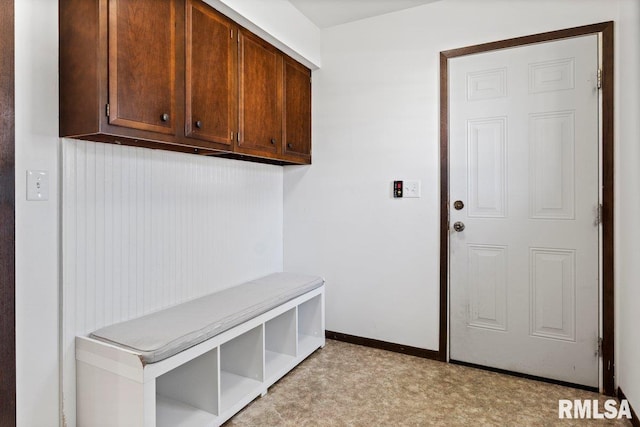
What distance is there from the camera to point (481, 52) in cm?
240

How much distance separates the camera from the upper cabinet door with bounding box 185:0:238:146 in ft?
6.00

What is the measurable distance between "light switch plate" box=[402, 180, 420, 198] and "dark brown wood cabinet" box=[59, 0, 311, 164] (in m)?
0.96

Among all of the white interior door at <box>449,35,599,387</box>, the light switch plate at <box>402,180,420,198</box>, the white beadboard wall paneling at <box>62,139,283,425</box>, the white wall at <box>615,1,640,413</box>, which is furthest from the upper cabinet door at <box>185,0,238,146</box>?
the white wall at <box>615,1,640,413</box>

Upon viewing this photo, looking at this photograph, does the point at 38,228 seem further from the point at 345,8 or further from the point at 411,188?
the point at 345,8

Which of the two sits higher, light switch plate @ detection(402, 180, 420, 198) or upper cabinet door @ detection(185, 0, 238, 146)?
upper cabinet door @ detection(185, 0, 238, 146)

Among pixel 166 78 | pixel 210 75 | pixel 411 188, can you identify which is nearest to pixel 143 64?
pixel 166 78

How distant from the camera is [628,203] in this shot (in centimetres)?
191

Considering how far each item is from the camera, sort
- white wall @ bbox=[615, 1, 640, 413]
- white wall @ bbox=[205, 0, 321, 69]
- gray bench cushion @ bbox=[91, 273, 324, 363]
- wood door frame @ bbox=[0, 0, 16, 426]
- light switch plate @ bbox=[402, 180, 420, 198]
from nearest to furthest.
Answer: wood door frame @ bbox=[0, 0, 16, 426], gray bench cushion @ bbox=[91, 273, 324, 363], white wall @ bbox=[615, 1, 640, 413], white wall @ bbox=[205, 0, 321, 69], light switch plate @ bbox=[402, 180, 420, 198]

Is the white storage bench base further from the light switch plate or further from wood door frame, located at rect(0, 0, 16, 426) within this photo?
the light switch plate

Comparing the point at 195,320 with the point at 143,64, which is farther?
the point at 195,320

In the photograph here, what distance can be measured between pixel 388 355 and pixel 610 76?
2.18 meters

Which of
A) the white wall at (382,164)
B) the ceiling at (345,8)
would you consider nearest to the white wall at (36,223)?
the ceiling at (345,8)

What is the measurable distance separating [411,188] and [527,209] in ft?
2.40

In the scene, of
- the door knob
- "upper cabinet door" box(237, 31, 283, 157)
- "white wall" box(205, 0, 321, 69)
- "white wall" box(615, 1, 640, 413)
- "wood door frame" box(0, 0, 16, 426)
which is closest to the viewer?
"wood door frame" box(0, 0, 16, 426)
